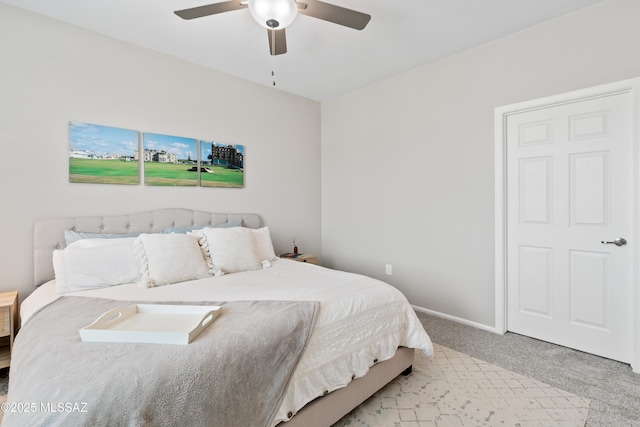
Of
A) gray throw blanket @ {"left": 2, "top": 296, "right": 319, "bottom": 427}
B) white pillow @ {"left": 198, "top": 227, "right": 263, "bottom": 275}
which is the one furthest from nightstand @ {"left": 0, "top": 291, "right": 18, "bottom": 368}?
white pillow @ {"left": 198, "top": 227, "right": 263, "bottom": 275}

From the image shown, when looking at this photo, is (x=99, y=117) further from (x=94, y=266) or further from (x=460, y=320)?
(x=460, y=320)

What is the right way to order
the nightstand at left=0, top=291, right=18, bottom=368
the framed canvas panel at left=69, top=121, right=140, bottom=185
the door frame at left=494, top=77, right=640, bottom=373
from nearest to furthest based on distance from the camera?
the nightstand at left=0, top=291, right=18, bottom=368 < the door frame at left=494, top=77, right=640, bottom=373 < the framed canvas panel at left=69, top=121, right=140, bottom=185

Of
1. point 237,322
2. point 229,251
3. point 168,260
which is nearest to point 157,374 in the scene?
point 237,322

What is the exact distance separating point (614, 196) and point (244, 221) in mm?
3329

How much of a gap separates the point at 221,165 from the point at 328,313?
92.7 inches

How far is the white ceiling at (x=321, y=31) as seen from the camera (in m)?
2.28

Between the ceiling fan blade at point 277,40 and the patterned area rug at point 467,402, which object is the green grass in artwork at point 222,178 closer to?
the ceiling fan blade at point 277,40

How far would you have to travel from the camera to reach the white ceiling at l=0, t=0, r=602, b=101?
2.28 m

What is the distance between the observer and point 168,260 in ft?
7.40

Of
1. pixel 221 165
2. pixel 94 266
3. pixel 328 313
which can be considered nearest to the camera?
pixel 328 313

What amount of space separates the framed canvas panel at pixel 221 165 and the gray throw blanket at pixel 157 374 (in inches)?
77.8

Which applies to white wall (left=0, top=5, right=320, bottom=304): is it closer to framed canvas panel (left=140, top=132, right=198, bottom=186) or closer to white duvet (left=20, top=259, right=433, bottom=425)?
framed canvas panel (left=140, top=132, right=198, bottom=186)

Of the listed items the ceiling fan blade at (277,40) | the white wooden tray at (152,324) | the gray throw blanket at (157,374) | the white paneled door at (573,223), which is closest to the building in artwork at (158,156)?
the ceiling fan blade at (277,40)

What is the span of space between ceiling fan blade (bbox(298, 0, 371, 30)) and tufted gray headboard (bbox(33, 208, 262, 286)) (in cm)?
215
